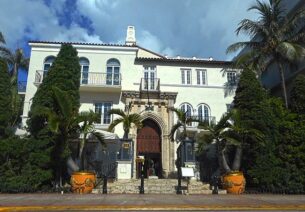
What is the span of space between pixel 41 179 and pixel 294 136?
1364 cm

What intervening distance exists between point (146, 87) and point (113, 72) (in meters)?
2.99

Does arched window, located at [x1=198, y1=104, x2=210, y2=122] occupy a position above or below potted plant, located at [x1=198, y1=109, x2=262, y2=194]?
above

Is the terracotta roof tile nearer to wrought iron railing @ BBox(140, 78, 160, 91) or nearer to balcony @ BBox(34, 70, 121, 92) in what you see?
wrought iron railing @ BBox(140, 78, 160, 91)

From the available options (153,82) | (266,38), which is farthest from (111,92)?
(266,38)

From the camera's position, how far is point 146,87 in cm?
2512

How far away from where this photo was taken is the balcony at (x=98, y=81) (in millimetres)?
24188

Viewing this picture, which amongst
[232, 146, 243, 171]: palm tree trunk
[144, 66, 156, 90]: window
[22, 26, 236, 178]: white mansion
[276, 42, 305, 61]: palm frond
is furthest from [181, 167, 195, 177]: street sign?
[276, 42, 305, 61]: palm frond

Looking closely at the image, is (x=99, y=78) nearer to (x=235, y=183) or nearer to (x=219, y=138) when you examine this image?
(x=219, y=138)

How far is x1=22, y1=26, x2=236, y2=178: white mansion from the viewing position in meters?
24.2

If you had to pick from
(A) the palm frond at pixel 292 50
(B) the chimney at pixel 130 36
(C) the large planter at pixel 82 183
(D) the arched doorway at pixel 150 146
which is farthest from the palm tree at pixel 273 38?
(C) the large planter at pixel 82 183

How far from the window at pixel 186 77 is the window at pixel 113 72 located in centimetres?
530

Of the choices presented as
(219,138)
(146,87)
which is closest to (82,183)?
(219,138)

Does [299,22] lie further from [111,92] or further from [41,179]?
[41,179]

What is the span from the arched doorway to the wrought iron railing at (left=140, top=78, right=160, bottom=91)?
2.52 meters
